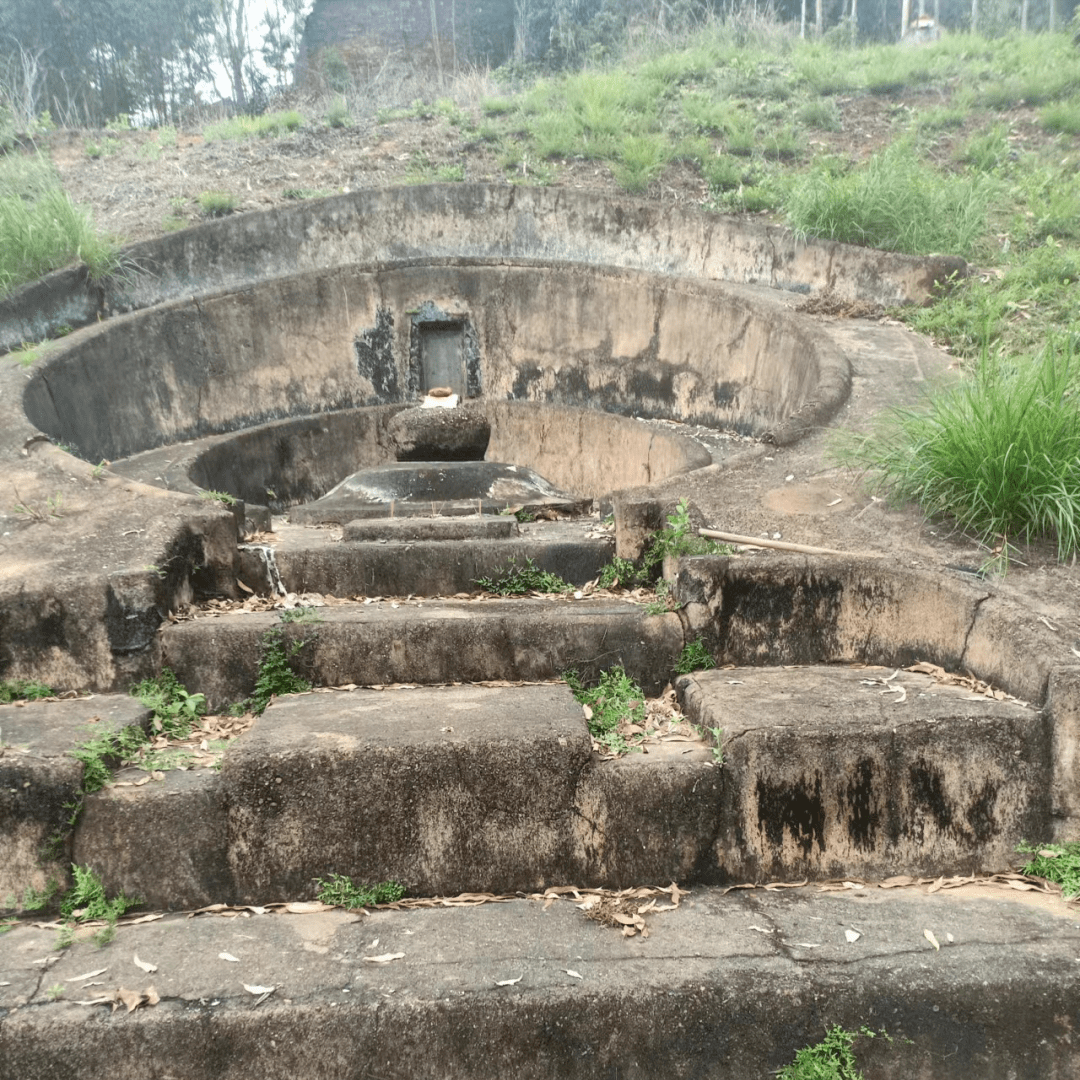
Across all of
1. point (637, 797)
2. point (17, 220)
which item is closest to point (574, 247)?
point (17, 220)

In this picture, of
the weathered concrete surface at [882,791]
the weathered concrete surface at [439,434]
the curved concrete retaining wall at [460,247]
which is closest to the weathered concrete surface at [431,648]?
the weathered concrete surface at [882,791]

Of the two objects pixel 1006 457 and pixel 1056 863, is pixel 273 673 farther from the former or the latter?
pixel 1006 457

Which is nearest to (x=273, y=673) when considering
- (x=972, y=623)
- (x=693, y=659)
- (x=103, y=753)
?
(x=103, y=753)

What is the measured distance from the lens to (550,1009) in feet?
8.05

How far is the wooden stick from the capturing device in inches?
152

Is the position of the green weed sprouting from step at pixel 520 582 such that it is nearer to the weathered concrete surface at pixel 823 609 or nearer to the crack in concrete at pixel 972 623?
the weathered concrete surface at pixel 823 609

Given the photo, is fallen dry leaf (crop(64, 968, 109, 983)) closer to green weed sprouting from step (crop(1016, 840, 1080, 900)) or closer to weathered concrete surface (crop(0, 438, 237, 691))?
weathered concrete surface (crop(0, 438, 237, 691))

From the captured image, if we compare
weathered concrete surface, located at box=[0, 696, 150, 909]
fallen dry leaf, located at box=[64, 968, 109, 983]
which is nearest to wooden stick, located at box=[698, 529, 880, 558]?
weathered concrete surface, located at box=[0, 696, 150, 909]

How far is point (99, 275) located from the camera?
8.88 m

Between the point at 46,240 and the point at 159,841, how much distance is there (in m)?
7.70

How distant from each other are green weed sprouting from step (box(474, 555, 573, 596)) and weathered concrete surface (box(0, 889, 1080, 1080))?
1980 mm

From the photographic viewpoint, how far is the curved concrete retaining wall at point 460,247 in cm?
861

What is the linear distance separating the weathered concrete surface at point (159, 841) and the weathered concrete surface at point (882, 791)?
63.1 inches

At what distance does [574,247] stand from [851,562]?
7.31 metres
